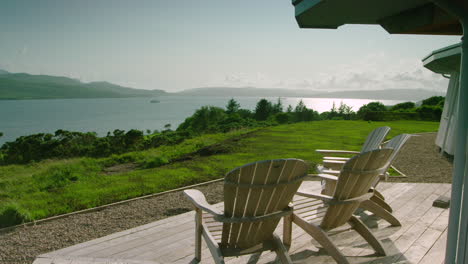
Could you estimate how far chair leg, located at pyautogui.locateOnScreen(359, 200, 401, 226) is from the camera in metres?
3.09

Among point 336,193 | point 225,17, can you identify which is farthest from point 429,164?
point 225,17

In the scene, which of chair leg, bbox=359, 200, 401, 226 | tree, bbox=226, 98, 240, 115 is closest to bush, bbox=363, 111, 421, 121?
chair leg, bbox=359, 200, 401, 226

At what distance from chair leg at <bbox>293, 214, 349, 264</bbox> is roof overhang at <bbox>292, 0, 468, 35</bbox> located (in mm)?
1490

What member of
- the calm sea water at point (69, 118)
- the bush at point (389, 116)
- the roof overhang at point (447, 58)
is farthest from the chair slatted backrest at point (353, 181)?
the bush at point (389, 116)

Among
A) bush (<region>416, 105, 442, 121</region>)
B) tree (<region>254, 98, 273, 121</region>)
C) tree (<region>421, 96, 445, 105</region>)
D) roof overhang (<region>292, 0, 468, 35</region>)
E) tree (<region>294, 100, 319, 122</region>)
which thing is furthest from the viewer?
tree (<region>254, 98, 273, 121</region>)

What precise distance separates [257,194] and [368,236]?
1.27 metres

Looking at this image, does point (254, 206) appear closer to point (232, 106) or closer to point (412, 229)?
point (412, 229)

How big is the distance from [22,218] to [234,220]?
140 inches

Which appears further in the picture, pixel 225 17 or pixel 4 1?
pixel 4 1

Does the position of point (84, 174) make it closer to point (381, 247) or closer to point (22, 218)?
point (22, 218)

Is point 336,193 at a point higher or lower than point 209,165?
higher

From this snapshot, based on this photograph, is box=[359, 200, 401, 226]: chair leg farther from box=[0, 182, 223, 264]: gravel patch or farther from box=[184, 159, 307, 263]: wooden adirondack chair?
box=[0, 182, 223, 264]: gravel patch

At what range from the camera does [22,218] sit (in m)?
4.11

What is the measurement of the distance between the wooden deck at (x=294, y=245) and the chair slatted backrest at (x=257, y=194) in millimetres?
505
